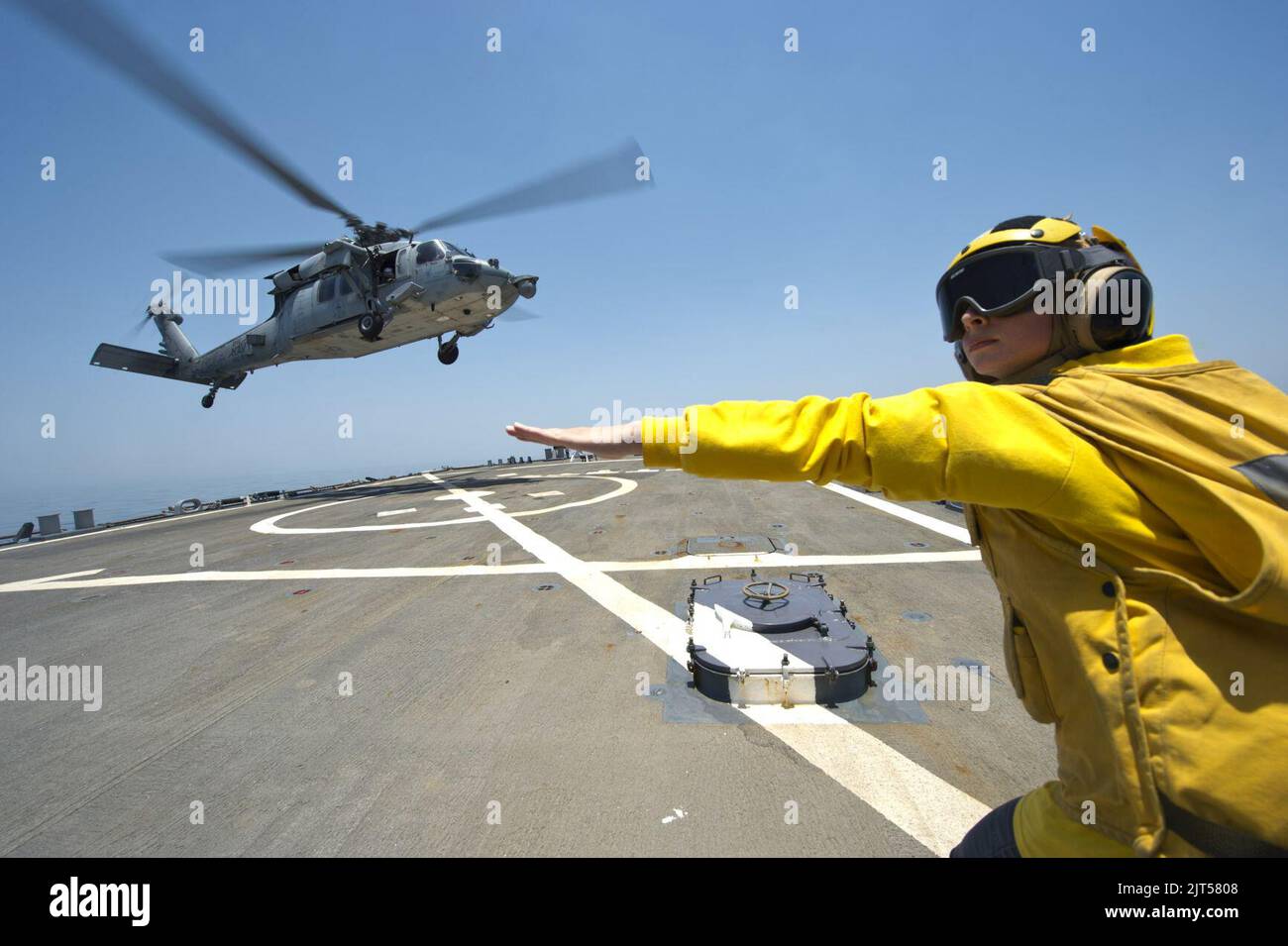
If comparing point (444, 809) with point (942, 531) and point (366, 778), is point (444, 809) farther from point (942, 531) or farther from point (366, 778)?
point (942, 531)

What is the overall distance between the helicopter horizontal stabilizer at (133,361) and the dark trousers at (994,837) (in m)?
35.9

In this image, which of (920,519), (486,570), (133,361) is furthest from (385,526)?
(133,361)

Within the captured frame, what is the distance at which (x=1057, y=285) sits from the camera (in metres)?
1.70

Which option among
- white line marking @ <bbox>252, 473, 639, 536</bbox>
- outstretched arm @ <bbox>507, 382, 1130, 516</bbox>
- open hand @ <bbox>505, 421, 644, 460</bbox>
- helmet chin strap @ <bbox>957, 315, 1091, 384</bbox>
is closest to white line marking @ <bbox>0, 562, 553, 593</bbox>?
white line marking @ <bbox>252, 473, 639, 536</bbox>

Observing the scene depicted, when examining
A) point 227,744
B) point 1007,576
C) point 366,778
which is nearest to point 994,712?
point 1007,576

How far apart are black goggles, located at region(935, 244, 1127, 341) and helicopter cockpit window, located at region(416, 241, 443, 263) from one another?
66.9 ft

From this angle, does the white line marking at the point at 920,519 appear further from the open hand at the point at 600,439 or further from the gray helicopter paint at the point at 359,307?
the gray helicopter paint at the point at 359,307

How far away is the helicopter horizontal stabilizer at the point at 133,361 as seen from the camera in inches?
980

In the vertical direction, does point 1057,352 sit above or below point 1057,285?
below

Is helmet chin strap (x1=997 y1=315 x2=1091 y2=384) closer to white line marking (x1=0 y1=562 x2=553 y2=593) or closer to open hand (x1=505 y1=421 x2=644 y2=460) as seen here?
open hand (x1=505 y1=421 x2=644 y2=460)

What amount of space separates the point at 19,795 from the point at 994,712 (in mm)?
7271

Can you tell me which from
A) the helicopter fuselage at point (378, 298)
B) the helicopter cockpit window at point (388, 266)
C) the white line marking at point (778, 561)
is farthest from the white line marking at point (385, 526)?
the helicopter cockpit window at point (388, 266)

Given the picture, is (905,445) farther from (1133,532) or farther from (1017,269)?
(1017,269)

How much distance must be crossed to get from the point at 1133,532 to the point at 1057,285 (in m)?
0.87
